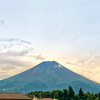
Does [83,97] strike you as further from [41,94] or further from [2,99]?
[2,99]

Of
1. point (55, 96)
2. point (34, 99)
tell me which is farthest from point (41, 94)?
point (34, 99)

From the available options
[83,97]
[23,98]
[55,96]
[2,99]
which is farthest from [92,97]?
[2,99]

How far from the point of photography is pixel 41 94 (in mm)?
185125

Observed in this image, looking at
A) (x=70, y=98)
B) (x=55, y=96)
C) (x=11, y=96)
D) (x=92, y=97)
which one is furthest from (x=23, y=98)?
(x=55, y=96)

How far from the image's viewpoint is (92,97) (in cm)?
15638

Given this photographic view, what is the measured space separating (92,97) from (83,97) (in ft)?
26.5

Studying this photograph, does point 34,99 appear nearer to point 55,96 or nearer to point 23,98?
point 23,98

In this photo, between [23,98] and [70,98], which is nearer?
[23,98]

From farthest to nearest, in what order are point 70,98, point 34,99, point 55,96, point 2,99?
point 55,96
point 70,98
point 34,99
point 2,99

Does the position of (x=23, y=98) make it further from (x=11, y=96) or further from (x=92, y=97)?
(x=92, y=97)

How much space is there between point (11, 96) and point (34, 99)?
65.5 feet

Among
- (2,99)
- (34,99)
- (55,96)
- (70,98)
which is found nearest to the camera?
(2,99)

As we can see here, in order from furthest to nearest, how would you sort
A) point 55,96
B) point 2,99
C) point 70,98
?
point 55,96 < point 70,98 < point 2,99

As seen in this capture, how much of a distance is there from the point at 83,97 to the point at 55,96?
1392 inches
